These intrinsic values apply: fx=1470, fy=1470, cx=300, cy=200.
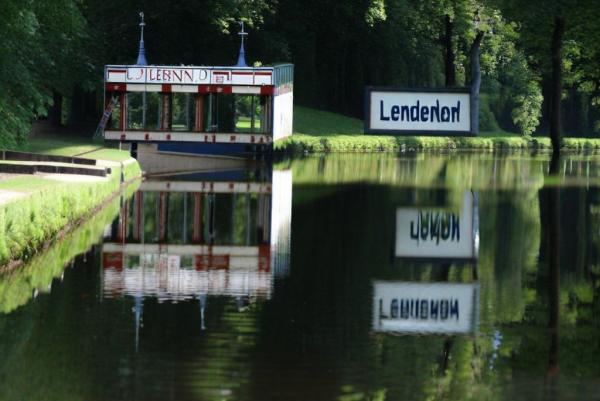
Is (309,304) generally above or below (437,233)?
below

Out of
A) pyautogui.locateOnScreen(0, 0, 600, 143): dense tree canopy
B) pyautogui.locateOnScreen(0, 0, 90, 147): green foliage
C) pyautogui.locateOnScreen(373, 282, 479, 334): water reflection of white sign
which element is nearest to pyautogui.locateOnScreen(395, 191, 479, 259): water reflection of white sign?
pyautogui.locateOnScreen(373, 282, 479, 334): water reflection of white sign

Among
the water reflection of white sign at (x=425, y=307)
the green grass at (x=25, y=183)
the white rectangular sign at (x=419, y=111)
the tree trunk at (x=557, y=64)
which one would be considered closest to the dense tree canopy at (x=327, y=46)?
the tree trunk at (x=557, y=64)

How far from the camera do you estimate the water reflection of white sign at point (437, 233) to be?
29922 mm

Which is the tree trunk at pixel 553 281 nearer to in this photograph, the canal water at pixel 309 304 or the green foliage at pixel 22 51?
the canal water at pixel 309 304

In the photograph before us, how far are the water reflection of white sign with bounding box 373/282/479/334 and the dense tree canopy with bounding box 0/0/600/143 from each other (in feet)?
69.3

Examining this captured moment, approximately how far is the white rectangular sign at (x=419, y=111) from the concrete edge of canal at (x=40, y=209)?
6.80 meters

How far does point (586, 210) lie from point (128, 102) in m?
32.9

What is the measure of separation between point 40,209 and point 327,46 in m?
82.7

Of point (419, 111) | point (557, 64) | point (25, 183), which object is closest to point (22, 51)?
point (25, 183)

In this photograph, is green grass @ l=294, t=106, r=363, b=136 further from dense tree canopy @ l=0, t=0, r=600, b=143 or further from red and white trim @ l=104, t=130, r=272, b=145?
red and white trim @ l=104, t=130, r=272, b=145

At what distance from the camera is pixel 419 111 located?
103ft

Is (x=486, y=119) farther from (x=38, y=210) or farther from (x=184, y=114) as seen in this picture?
(x=38, y=210)

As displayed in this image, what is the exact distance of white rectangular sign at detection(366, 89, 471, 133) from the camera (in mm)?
31203

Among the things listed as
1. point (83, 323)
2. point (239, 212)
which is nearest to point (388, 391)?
point (83, 323)
